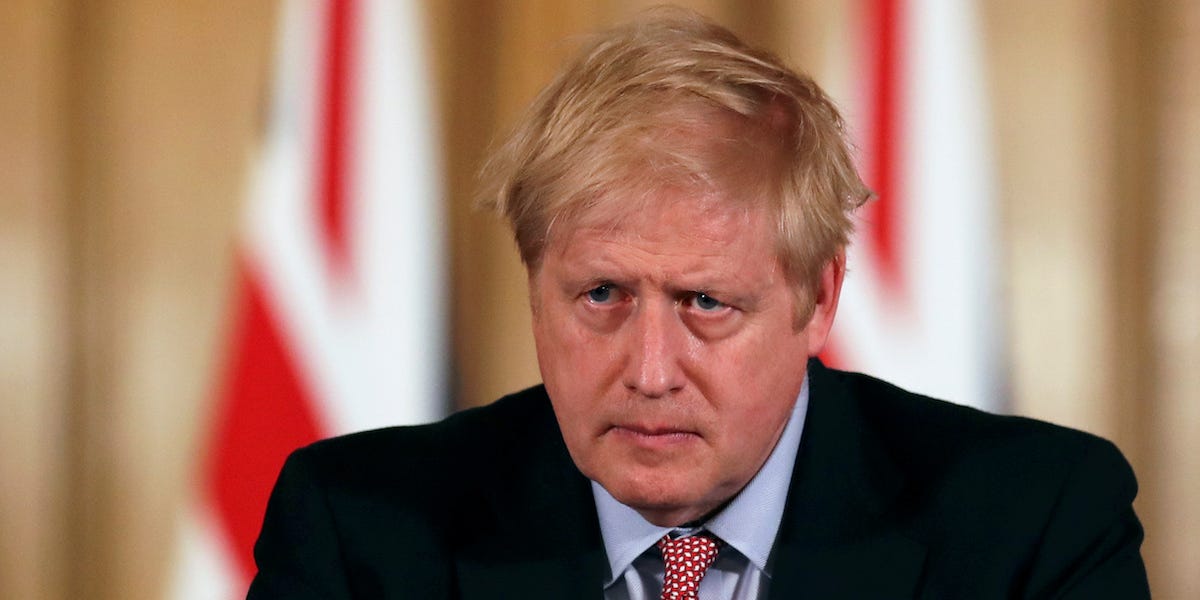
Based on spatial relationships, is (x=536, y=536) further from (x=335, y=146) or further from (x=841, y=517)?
(x=335, y=146)

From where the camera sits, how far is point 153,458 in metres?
1.97

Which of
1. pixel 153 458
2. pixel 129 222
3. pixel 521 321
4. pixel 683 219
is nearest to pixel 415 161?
pixel 521 321

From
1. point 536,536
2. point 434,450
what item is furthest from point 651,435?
point 434,450

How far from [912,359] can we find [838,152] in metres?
0.77

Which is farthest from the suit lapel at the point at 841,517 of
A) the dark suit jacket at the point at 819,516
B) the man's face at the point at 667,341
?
the man's face at the point at 667,341

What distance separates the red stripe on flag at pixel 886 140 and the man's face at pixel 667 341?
A: 2.62 feet

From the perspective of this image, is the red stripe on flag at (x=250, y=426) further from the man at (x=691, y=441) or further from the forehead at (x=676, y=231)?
the forehead at (x=676, y=231)

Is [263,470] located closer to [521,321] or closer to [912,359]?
[521,321]

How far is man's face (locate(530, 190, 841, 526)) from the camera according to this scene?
3.69ft

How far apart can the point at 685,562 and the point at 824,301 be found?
0.28 m

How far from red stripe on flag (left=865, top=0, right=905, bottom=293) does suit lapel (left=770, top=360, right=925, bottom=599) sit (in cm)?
57

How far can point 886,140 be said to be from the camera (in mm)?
1954

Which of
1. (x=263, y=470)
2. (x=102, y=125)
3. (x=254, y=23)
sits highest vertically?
(x=254, y=23)

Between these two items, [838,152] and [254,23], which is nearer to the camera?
[838,152]
